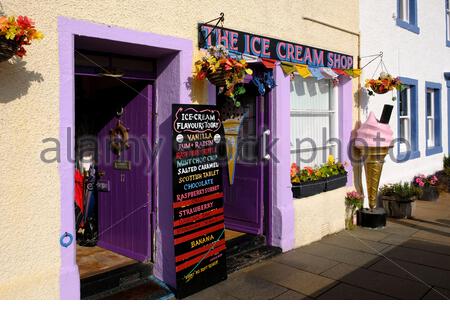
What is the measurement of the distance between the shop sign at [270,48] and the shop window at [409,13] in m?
3.22

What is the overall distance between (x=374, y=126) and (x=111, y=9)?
5.16 m

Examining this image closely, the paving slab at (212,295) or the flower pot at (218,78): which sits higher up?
the flower pot at (218,78)

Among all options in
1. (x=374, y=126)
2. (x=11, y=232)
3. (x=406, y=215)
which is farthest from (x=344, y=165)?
(x=11, y=232)

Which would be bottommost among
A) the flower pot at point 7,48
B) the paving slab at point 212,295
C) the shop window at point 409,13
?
the paving slab at point 212,295

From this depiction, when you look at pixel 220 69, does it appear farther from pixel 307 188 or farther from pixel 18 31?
pixel 307 188

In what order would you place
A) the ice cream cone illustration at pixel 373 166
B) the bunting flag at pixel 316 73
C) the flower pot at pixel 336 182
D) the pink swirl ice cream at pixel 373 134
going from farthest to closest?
the ice cream cone illustration at pixel 373 166
the pink swirl ice cream at pixel 373 134
the flower pot at pixel 336 182
the bunting flag at pixel 316 73

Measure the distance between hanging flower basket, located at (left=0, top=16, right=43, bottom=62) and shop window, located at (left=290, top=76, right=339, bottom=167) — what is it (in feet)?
14.3

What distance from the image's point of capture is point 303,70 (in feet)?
20.2

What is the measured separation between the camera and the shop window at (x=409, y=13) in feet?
32.3

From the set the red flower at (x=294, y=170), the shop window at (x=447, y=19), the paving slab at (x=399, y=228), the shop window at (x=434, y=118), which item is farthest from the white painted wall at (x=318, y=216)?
the shop window at (x=447, y=19)

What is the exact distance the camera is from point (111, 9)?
4207mm

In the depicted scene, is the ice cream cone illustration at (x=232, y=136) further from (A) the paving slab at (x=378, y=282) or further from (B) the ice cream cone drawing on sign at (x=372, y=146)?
(B) the ice cream cone drawing on sign at (x=372, y=146)

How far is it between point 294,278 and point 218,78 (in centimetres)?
260

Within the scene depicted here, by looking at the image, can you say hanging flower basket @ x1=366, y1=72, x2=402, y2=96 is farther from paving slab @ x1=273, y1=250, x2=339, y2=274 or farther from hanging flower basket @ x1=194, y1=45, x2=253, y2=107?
hanging flower basket @ x1=194, y1=45, x2=253, y2=107
